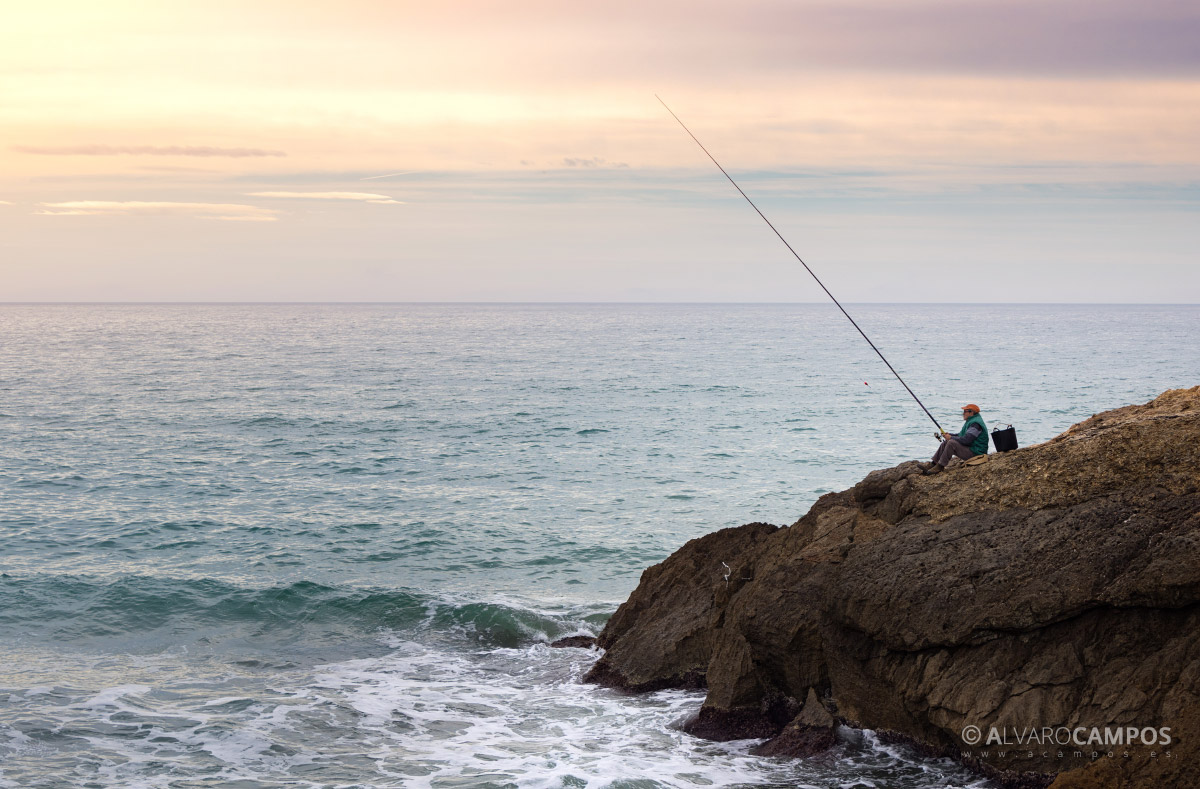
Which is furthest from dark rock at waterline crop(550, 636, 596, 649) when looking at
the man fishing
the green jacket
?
the green jacket

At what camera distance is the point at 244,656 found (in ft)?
42.7

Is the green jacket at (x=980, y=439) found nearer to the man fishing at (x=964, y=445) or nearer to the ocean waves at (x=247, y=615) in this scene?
the man fishing at (x=964, y=445)

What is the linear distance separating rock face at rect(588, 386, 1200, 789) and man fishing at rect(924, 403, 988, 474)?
0.89 feet

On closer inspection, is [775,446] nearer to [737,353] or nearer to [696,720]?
[696,720]

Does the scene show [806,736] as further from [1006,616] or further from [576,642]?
[576,642]

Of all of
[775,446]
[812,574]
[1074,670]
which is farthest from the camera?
[775,446]

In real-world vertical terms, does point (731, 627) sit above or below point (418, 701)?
above

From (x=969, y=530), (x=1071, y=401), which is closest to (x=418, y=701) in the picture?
(x=969, y=530)

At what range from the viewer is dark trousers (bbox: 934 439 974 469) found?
1031 cm

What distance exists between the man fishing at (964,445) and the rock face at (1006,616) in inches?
10.7

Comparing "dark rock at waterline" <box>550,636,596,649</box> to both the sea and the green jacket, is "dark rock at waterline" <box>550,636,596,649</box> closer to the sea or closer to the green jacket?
the sea

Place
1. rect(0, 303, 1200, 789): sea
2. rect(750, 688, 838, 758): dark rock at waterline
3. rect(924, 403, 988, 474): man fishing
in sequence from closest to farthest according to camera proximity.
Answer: rect(750, 688, 838, 758): dark rock at waterline < rect(0, 303, 1200, 789): sea < rect(924, 403, 988, 474): man fishing

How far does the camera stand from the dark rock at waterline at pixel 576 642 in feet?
43.4

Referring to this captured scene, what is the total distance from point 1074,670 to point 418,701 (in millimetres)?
7381
